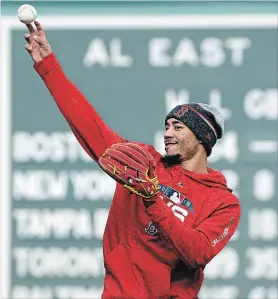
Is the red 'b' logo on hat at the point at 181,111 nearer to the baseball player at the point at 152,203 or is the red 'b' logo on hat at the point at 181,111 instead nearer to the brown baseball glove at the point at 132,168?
the baseball player at the point at 152,203

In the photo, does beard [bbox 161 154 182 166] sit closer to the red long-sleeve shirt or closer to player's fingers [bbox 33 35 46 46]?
the red long-sleeve shirt

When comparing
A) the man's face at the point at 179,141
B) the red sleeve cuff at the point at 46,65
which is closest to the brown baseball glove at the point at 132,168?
the man's face at the point at 179,141

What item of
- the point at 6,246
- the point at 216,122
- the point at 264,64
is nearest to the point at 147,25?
the point at 264,64

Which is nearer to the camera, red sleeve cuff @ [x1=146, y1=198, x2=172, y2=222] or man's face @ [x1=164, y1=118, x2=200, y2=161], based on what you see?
red sleeve cuff @ [x1=146, y1=198, x2=172, y2=222]

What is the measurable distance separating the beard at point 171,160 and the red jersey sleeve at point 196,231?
0.22 metres

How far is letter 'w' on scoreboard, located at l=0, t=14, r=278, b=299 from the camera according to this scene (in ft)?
19.5

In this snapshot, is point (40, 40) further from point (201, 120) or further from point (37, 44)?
point (201, 120)

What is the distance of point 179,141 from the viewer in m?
3.88

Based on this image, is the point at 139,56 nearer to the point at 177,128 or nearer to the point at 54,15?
the point at 54,15

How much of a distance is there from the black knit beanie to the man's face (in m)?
0.02

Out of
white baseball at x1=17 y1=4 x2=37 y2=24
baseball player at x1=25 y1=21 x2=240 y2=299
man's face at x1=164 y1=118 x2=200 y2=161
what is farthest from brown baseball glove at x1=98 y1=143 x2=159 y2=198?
white baseball at x1=17 y1=4 x2=37 y2=24

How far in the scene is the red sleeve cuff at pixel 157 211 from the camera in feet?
11.5

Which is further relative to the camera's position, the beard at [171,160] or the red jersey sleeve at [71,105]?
the beard at [171,160]

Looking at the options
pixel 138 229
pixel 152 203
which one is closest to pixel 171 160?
pixel 138 229
